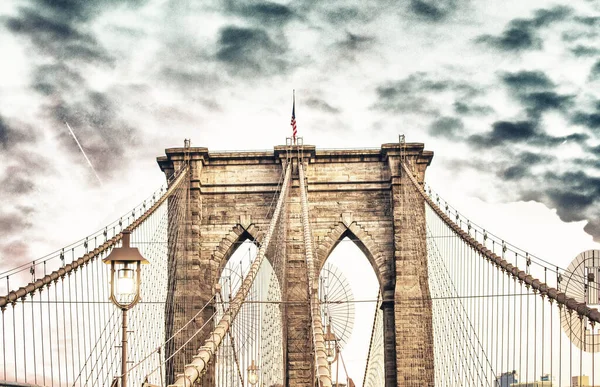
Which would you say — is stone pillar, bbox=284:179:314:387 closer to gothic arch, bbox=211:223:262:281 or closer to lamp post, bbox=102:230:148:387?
gothic arch, bbox=211:223:262:281

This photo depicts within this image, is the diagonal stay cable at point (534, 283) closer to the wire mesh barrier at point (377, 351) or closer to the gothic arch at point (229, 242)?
the gothic arch at point (229, 242)

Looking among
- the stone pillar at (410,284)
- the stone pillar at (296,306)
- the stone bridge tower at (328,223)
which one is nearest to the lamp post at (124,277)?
the stone pillar at (296,306)

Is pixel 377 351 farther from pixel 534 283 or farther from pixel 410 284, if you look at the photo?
pixel 534 283

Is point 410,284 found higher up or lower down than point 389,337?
higher up

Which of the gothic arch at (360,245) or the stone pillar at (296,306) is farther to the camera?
the gothic arch at (360,245)

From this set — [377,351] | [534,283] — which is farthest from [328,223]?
[534,283]

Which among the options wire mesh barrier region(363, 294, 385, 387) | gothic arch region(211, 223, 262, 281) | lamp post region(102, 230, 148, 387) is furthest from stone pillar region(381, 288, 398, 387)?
lamp post region(102, 230, 148, 387)

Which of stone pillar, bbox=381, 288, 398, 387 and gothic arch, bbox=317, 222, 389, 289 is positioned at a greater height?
gothic arch, bbox=317, 222, 389, 289
